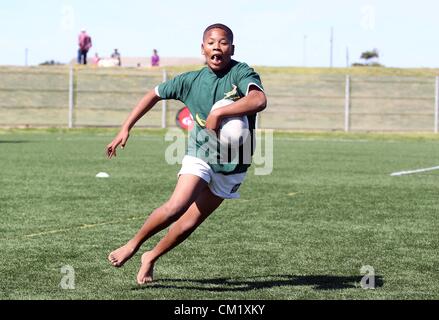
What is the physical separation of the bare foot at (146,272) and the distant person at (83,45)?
3759cm

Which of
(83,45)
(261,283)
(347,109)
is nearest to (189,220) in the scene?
(261,283)

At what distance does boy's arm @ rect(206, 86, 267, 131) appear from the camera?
21.7 feet

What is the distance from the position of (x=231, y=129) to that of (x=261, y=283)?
123cm

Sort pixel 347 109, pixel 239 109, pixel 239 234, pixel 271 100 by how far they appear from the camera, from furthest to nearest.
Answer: pixel 271 100, pixel 347 109, pixel 239 234, pixel 239 109

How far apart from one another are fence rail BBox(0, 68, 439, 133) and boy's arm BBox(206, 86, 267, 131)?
109ft

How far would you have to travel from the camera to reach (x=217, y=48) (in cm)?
679

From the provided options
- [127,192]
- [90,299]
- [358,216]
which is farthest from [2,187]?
[90,299]

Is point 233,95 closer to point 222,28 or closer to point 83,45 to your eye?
point 222,28

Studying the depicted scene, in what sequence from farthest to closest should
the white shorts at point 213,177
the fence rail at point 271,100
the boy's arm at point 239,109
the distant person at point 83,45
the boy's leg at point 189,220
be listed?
the distant person at point 83,45 < the fence rail at point 271,100 < the boy's leg at point 189,220 < the white shorts at point 213,177 < the boy's arm at point 239,109

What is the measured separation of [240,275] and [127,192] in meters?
6.72

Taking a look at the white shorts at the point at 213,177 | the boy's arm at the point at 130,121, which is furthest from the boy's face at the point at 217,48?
the white shorts at the point at 213,177

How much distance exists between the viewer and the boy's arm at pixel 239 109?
21.7 ft

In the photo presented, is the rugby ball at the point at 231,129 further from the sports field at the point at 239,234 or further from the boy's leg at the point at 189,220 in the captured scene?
the sports field at the point at 239,234

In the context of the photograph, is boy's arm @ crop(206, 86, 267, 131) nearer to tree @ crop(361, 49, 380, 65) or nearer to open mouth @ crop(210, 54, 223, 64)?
open mouth @ crop(210, 54, 223, 64)
